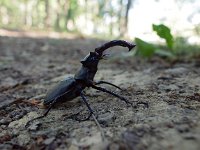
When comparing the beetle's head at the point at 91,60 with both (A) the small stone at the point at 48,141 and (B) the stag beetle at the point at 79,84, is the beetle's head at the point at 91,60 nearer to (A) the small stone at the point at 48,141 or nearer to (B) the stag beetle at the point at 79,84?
(B) the stag beetle at the point at 79,84

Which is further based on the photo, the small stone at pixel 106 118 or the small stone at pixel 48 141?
the small stone at pixel 106 118

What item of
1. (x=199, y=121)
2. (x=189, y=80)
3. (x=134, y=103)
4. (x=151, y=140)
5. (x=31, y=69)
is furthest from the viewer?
(x=31, y=69)

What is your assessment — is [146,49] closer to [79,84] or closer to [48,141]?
[79,84]

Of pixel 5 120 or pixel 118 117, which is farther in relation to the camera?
pixel 5 120

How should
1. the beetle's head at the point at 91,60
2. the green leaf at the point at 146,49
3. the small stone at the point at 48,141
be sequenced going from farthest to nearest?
the green leaf at the point at 146,49
the beetle's head at the point at 91,60
the small stone at the point at 48,141

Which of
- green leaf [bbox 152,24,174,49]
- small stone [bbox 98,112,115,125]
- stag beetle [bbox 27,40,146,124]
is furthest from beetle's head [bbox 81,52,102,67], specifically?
green leaf [bbox 152,24,174,49]

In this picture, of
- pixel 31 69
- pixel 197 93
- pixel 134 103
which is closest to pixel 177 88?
pixel 197 93

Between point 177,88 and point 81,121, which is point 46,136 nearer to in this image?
point 81,121

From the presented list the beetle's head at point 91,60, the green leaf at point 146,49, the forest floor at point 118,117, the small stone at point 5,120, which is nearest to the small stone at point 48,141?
the forest floor at point 118,117

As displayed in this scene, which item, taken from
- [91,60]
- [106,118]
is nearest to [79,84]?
[91,60]

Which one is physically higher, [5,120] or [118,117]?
[118,117]

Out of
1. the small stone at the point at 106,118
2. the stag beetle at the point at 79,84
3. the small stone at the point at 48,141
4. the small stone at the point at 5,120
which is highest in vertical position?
the stag beetle at the point at 79,84
